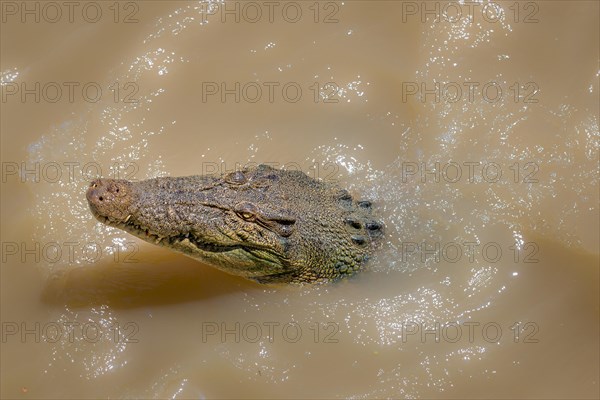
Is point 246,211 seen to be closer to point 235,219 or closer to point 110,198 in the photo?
point 235,219

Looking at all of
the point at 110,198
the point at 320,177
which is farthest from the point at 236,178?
the point at 320,177

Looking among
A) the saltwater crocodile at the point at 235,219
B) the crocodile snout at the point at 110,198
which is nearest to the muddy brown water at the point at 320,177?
the saltwater crocodile at the point at 235,219

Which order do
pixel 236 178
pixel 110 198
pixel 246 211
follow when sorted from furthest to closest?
pixel 236 178 < pixel 246 211 < pixel 110 198

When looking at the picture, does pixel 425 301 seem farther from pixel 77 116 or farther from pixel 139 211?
pixel 77 116

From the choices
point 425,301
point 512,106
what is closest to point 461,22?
point 512,106

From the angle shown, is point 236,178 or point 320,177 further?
point 320,177

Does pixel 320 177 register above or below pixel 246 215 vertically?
above

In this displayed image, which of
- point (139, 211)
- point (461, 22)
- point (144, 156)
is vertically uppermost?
point (461, 22)
